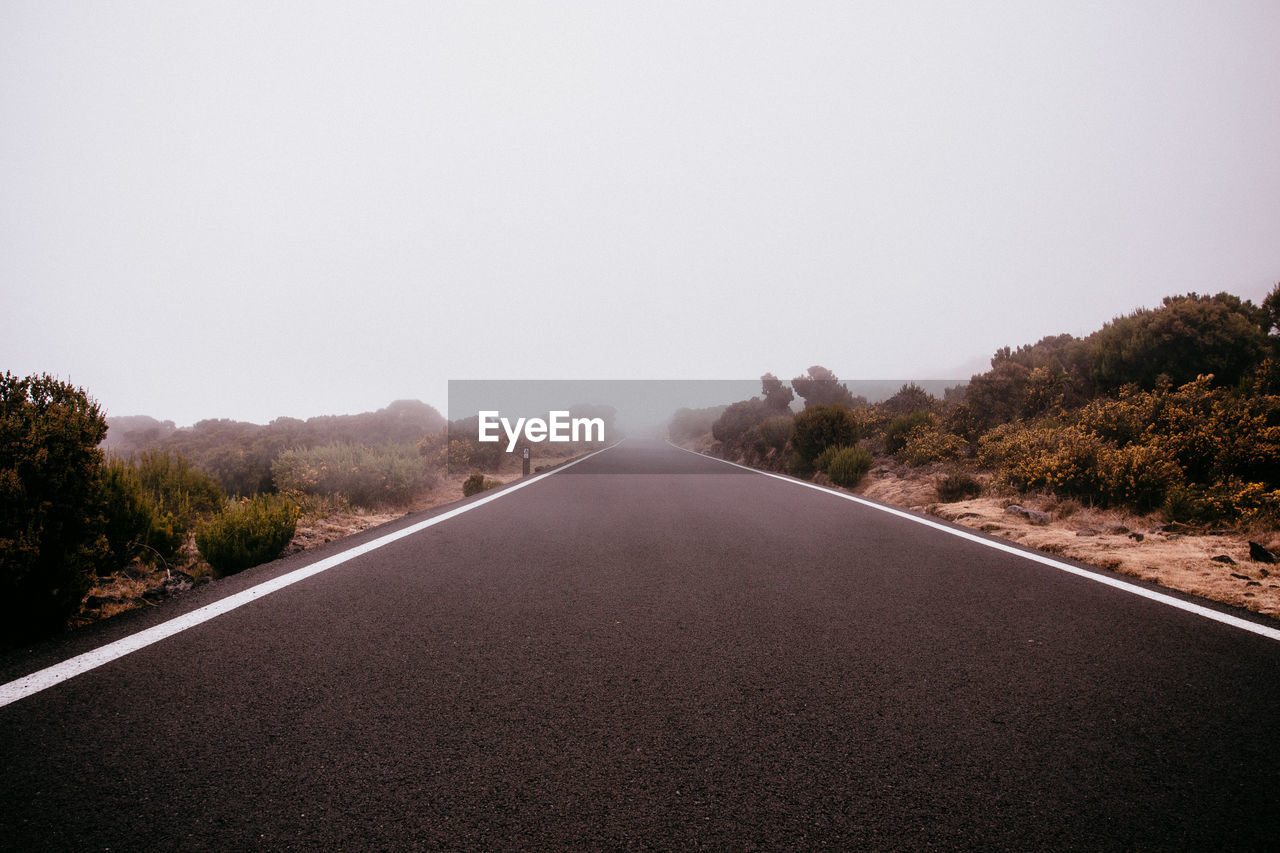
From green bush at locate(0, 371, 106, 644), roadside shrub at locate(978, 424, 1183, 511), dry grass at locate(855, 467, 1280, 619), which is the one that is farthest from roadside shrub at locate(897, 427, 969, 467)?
green bush at locate(0, 371, 106, 644)

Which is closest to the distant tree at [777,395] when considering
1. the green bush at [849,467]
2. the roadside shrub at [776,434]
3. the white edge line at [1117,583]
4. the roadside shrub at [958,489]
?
the roadside shrub at [776,434]

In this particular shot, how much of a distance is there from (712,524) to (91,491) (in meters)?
5.01

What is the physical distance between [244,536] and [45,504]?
1749 mm

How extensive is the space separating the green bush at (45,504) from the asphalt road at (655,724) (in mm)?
373

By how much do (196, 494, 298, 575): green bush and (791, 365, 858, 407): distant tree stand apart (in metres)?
37.7

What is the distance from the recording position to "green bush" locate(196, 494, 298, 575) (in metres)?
4.37

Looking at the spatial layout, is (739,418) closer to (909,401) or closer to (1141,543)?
(909,401)

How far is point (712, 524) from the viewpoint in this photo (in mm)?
6320

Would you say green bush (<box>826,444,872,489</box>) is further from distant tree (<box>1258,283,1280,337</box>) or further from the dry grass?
distant tree (<box>1258,283,1280,337</box>)

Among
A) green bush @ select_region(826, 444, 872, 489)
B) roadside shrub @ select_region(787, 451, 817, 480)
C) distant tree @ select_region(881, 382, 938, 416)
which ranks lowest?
roadside shrub @ select_region(787, 451, 817, 480)

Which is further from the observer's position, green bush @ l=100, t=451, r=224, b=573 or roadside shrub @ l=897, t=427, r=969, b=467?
roadside shrub @ l=897, t=427, r=969, b=467

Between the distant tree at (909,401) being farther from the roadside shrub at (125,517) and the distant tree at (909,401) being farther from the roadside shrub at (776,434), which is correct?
the roadside shrub at (125,517)

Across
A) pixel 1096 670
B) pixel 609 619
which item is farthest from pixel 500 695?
pixel 1096 670

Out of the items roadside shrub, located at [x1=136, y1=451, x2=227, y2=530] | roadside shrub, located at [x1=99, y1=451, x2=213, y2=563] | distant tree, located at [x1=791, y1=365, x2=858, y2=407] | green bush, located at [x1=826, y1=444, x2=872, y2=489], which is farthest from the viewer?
distant tree, located at [x1=791, y1=365, x2=858, y2=407]
